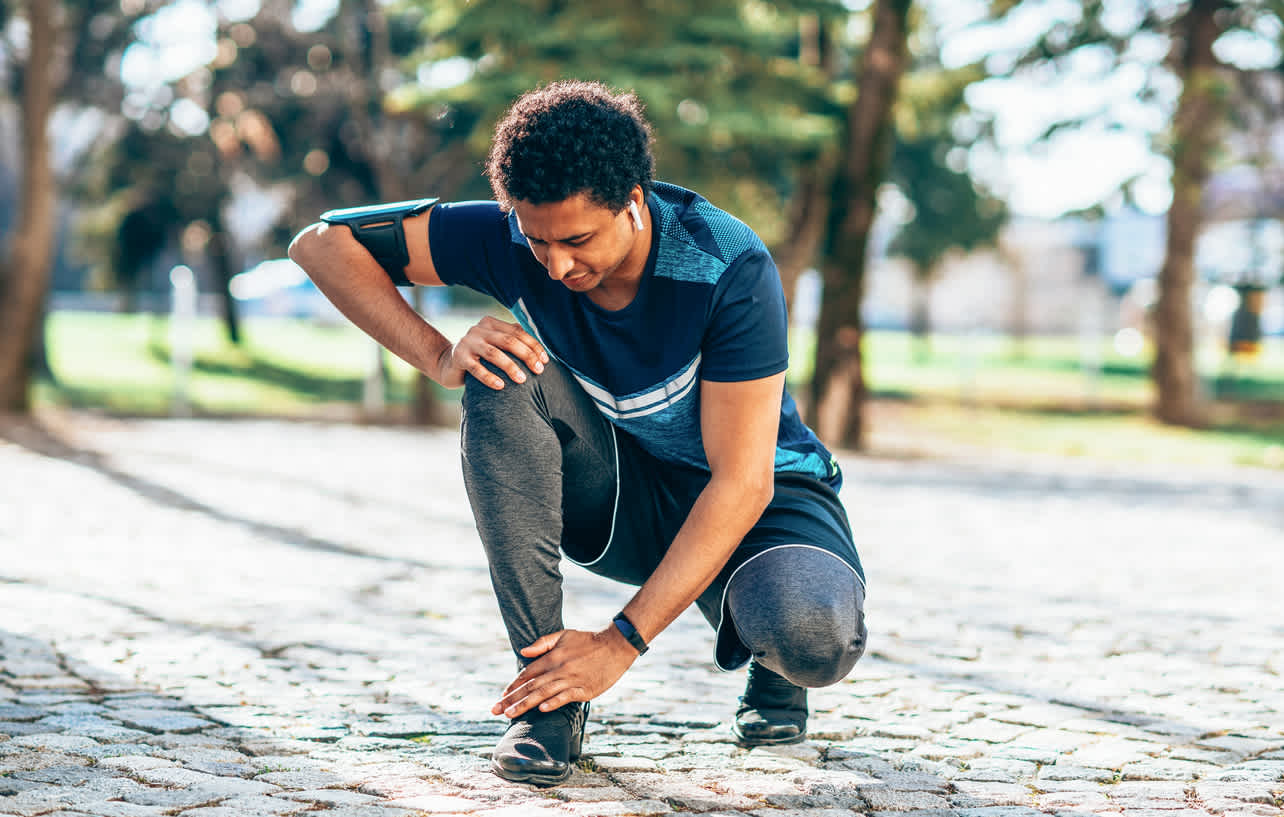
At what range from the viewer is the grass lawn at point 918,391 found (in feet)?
48.7

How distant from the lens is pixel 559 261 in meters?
2.70

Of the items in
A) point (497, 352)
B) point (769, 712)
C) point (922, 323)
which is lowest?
point (769, 712)

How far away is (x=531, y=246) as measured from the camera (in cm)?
280

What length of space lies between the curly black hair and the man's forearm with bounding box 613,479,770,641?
2.04 feet

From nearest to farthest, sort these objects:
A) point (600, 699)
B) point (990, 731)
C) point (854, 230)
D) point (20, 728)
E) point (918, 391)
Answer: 1. point (20, 728)
2. point (990, 731)
3. point (600, 699)
4. point (854, 230)
5. point (918, 391)

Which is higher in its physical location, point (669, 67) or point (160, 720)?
point (669, 67)

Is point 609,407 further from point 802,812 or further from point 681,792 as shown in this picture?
point 802,812

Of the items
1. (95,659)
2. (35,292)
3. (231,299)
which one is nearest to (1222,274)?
(35,292)

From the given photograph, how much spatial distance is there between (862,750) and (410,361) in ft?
4.67

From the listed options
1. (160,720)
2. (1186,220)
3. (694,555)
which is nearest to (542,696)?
(694,555)

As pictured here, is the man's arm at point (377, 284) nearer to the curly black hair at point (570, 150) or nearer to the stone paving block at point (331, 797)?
the curly black hair at point (570, 150)

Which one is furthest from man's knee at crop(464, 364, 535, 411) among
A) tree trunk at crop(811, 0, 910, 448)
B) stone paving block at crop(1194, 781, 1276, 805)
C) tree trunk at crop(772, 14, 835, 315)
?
tree trunk at crop(772, 14, 835, 315)

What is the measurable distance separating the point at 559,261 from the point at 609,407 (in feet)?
1.58

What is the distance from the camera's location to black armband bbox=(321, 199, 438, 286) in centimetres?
323
